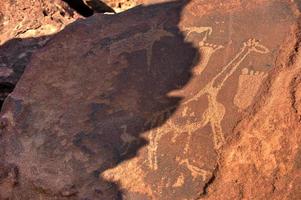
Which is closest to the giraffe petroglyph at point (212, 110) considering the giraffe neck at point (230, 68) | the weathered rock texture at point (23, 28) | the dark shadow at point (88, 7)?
the giraffe neck at point (230, 68)

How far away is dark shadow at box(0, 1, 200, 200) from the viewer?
2.88 metres

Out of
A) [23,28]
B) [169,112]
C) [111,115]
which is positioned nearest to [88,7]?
[23,28]

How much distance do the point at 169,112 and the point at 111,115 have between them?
15.3 inches

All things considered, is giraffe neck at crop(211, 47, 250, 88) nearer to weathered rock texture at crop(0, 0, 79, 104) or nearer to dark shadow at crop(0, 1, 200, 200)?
dark shadow at crop(0, 1, 200, 200)

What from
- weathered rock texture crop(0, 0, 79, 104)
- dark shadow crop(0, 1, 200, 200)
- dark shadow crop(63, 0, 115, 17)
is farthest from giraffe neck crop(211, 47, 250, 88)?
dark shadow crop(63, 0, 115, 17)

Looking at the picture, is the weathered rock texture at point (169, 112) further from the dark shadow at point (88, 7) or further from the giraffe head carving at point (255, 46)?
the dark shadow at point (88, 7)

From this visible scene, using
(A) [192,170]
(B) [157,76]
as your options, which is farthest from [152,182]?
(B) [157,76]

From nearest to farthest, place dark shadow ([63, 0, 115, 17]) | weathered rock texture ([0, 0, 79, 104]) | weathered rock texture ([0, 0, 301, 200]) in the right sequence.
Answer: weathered rock texture ([0, 0, 301, 200])
weathered rock texture ([0, 0, 79, 104])
dark shadow ([63, 0, 115, 17])

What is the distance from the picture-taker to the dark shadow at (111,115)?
288cm

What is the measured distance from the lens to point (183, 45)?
10.6 ft

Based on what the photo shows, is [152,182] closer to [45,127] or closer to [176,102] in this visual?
[176,102]

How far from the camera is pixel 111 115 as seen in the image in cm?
307

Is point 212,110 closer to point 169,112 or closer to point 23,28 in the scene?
point 169,112

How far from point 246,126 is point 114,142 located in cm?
81
